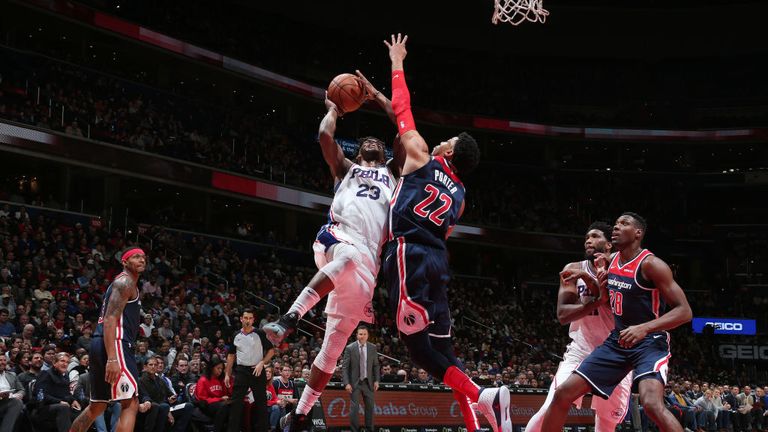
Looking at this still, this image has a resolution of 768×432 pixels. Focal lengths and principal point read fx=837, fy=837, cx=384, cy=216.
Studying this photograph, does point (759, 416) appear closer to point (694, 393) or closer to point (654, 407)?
point (694, 393)

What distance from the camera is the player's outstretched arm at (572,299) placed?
758cm

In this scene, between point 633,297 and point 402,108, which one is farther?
point 402,108

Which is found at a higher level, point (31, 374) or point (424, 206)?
point (424, 206)

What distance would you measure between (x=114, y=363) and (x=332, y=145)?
2931 mm

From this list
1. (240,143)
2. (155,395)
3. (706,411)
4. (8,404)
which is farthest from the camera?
(240,143)

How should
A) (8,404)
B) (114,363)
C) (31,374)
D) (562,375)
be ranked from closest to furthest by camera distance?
(114,363) < (562,375) < (8,404) < (31,374)

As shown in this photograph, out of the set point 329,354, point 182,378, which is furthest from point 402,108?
point 182,378

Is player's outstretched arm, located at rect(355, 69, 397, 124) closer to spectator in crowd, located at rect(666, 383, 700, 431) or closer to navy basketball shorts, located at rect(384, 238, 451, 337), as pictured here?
navy basketball shorts, located at rect(384, 238, 451, 337)

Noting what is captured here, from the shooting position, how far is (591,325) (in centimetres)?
812

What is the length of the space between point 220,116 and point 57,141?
8.43 metres

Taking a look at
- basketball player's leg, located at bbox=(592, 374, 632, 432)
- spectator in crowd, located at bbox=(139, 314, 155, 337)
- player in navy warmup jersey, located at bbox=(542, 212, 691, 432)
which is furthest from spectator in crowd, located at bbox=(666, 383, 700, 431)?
player in navy warmup jersey, located at bbox=(542, 212, 691, 432)

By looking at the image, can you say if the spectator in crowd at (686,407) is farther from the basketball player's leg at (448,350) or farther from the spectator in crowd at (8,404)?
the basketball player's leg at (448,350)

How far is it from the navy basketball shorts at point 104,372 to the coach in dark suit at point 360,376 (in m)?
6.19

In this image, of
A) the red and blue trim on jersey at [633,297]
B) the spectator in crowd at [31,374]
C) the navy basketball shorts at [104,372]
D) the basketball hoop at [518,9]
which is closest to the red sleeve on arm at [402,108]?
the red and blue trim on jersey at [633,297]
